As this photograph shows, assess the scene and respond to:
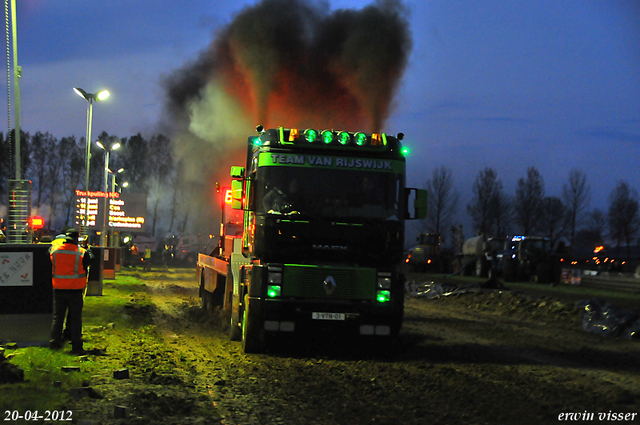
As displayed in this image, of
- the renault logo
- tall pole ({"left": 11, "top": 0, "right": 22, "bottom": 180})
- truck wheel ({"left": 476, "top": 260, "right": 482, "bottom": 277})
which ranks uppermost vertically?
tall pole ({"left": 11, "top": 0, "right": 22, "bottom": 180})

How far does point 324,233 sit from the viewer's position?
9.87m

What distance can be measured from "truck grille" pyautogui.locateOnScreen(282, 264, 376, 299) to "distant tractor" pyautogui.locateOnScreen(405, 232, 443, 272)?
3316 centimetres

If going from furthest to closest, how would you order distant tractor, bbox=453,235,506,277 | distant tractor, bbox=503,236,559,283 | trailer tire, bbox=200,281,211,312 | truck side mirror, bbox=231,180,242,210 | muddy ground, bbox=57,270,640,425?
1. distant tractor, bbox=453,235,506,277
2. distant tractor, bbox=503,236,559,283
3. trailer tire, bbox=200,281,211,312
4. truck side mirror, bbox=231,180,242,210
5. muddy ground, bbox=57,270,640,425

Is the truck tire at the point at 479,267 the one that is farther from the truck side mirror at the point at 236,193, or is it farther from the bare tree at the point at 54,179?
the bare tree at the point at 54,179

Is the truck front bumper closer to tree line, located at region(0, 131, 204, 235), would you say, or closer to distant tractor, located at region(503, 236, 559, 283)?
distant tractor, located at region(503, 236, 559, 283)

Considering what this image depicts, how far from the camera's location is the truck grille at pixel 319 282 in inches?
386

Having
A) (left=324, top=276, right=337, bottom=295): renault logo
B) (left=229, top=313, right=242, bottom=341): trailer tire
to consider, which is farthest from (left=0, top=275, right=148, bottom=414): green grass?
(left=324, top=276, right=337, bottom=295): renault logo

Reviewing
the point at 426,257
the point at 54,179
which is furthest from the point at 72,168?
the point at 426,257

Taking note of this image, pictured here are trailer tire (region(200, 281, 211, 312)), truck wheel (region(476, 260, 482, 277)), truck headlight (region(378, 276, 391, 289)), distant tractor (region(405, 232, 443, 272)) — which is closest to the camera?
truck headlight (region(378, 276, 391, 289))

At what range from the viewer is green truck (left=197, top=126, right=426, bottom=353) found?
9828 mm

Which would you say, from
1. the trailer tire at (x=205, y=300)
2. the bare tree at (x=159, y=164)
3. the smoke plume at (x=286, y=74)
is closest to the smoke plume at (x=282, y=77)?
the smoke plume at (x=286, y=74)

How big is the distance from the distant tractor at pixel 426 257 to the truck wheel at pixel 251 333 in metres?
33.0

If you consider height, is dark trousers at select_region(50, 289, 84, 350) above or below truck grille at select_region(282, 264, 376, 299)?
below

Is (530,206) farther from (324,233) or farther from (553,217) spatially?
(324,233)
